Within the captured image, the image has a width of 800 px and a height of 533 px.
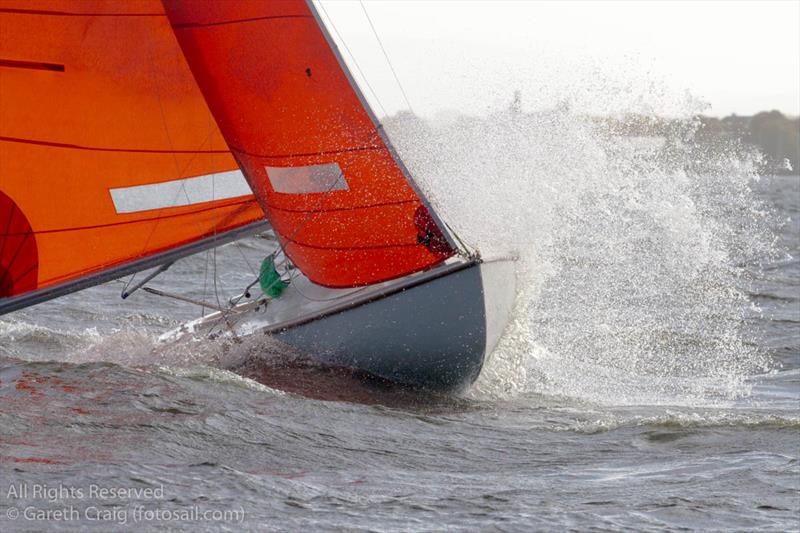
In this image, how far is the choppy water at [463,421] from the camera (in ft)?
14.1

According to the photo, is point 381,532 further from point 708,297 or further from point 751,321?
point 708,297

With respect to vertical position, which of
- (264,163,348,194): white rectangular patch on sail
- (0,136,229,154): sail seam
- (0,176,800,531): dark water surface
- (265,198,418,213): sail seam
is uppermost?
(0,136,229,154): sail seam

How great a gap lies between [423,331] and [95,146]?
7.69ft

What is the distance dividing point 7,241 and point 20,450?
2537 mm

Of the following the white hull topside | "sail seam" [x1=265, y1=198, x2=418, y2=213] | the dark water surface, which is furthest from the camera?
"sail seam" [x1=265, y1=198, x2=418, y2=213]

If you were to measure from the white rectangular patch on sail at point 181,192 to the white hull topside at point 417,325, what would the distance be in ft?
3.64

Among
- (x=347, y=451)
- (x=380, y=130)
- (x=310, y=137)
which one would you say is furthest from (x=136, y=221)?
(x=347, y=451)

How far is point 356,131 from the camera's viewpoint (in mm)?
6742

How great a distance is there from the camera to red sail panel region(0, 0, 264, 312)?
275 inches

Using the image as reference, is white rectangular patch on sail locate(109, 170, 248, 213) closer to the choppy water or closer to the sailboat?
the sailboat

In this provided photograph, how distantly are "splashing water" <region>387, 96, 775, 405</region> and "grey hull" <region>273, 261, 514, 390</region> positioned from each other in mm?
414

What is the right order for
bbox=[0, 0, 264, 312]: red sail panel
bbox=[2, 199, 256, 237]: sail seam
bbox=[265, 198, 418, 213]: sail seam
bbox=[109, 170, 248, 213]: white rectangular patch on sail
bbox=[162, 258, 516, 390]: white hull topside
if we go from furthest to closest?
bbox=[109, 170, 248, 213]: white rectangular patch on sail, bbox=[2, 199, 256, 237]: sail seam, bbox=[0, 0, 264, 312]: red sail panel, bbox=[265, 198, 418, 213]: sail seam, bbox=[162, 258, 516, 390]: white hull topside

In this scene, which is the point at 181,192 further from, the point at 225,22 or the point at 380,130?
the point at 380,130

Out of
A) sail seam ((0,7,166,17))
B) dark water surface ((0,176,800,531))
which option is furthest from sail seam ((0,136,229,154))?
dark water surface ((0,176,800,531))
